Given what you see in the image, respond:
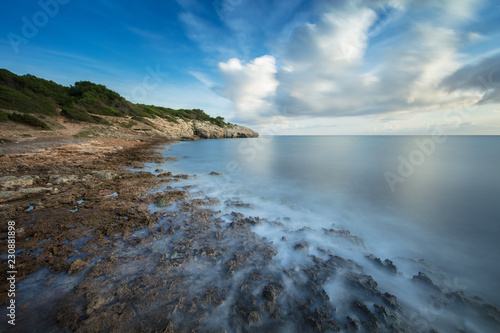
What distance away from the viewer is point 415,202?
6.87 metres

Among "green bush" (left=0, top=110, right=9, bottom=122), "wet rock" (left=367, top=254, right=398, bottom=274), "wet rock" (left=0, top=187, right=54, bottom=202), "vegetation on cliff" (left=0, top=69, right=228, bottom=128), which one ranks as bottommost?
"wet rock" (left=367, top=254, right=398, bottom=274)

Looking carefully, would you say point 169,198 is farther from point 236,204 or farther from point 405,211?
point 405,211

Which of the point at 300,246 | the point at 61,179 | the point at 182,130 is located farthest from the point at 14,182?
the point at 182,130

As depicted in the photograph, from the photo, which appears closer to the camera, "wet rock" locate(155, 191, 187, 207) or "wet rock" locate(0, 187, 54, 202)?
"wet rock" locate(0, 187, 54, 202)

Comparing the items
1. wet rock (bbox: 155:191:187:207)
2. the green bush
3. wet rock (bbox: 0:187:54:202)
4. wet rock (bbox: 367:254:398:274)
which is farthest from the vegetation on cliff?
wet rock (bbox: 367:254:398:274)

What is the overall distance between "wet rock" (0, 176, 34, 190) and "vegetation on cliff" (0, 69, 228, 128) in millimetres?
15280

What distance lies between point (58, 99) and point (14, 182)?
2918cm

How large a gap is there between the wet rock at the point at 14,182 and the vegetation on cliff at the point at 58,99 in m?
15.3

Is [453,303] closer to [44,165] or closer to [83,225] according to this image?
[83,225]

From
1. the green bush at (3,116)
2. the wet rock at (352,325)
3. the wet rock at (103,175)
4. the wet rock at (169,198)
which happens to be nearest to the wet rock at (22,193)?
the wet rock at (103,175)

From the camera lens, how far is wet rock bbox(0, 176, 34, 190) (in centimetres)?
544

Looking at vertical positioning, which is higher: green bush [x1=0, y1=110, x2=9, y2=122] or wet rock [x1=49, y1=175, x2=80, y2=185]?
green bush [x1=0, y1=110, x2=9, y2=122]

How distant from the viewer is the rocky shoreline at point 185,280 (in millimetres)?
2178

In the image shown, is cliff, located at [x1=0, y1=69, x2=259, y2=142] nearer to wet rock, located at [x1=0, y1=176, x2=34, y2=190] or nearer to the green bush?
the green bush
